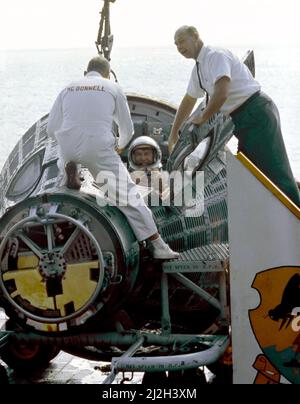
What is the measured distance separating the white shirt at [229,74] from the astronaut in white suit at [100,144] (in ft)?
3.00

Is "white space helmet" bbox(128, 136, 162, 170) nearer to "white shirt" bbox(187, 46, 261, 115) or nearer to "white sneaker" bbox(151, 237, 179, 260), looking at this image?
"white shirt" bbox(187, 46, 261, 115)

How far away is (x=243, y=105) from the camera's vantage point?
9.42m

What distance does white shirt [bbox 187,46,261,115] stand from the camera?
9.14 metres

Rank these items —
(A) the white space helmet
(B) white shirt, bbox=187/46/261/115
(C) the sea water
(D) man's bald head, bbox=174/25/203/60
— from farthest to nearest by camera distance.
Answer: (C) the sea water, (A) the white space helmet, (D) man's bald head, bbox=174/25/203/60, (B) white shirt, bbox=187/46/261/115

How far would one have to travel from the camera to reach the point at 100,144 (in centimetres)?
859

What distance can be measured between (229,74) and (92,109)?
1276 mm

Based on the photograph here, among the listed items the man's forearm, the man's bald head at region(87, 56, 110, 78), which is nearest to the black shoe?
the man's bald head at region(87, 56, 110, 78)

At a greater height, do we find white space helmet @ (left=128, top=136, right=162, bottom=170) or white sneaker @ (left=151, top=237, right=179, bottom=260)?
white space helmet @ (left=128, top=136, right=162, bottom=170)

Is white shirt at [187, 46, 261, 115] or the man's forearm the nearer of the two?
white shirt at [187, 46, 261, 115]

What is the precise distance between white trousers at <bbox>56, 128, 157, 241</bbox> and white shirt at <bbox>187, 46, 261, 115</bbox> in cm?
119

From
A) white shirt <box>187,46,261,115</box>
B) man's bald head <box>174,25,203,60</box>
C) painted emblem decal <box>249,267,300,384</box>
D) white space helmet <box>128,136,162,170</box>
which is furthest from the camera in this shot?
white space helmet <box>128,136,162,170</box>

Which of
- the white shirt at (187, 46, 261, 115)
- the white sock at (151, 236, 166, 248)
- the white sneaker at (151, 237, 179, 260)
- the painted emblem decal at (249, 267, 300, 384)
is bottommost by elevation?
the painted emblem decal at (249, 267, 300, 384)
